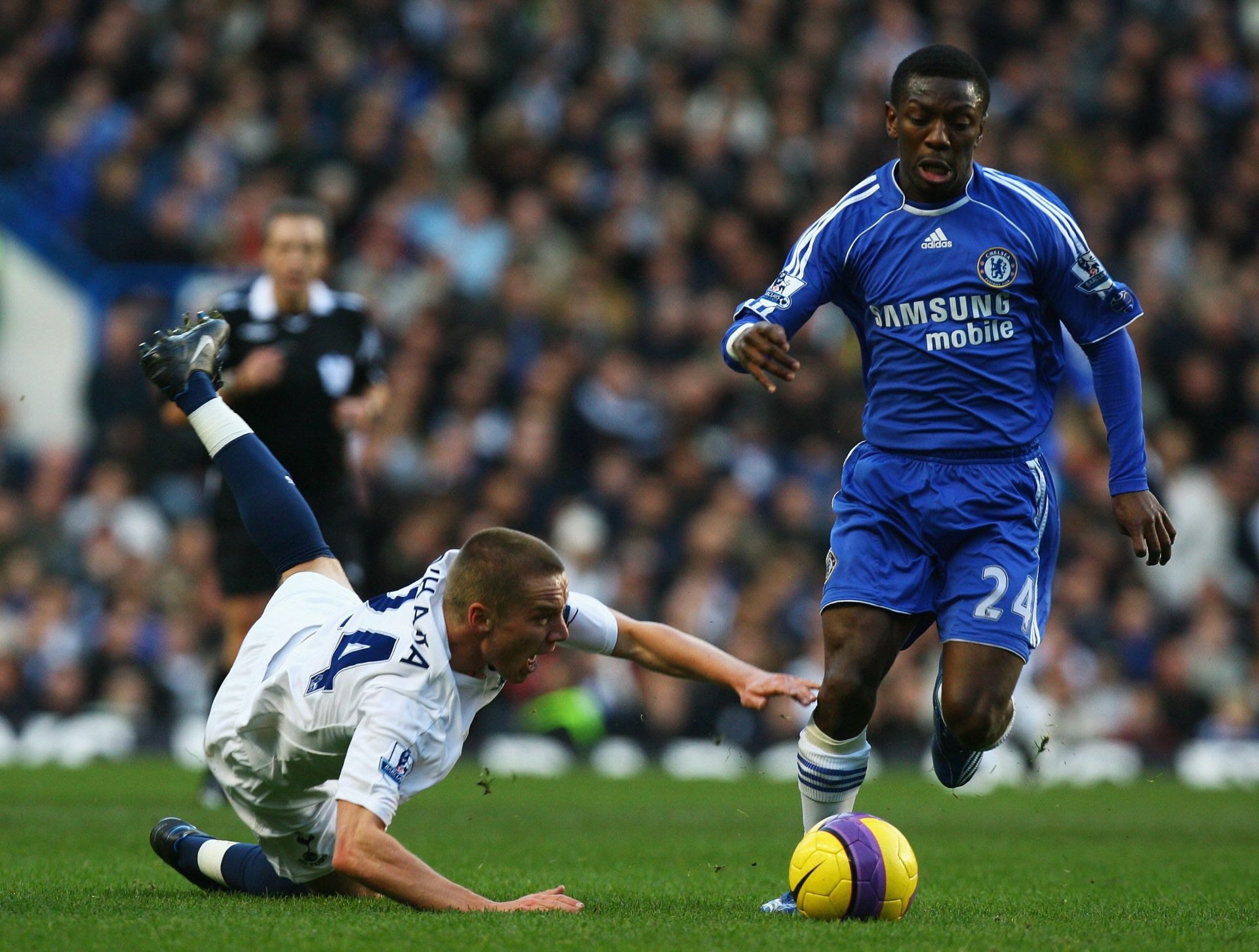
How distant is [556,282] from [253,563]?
22.6 feet

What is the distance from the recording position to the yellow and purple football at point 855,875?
4.87 meters

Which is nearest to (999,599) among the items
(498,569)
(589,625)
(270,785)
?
(589,625)

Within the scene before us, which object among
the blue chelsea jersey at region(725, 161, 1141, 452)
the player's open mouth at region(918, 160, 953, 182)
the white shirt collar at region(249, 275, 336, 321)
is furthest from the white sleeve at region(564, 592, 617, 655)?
the white shirt collar at region(249, 275, 336, 321)

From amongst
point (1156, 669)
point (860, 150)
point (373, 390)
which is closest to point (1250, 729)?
point (1156, 669)

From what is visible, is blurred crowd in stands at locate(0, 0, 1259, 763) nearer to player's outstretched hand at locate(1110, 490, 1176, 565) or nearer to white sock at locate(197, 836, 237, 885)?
white sock at locate(197, 836, 237, 885)

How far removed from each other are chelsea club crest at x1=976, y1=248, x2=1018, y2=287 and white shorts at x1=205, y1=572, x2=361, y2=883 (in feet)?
7.40

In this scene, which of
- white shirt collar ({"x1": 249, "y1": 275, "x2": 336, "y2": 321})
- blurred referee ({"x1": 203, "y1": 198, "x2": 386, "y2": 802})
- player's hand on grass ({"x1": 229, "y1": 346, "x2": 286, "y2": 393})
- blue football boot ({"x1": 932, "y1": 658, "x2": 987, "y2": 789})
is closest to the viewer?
blue football boot ({"x1": 932, "y1": 658, "x2": 987, "y2": 789})

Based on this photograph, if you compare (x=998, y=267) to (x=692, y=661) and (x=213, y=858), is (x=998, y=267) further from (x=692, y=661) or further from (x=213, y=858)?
(x=213, y=858)

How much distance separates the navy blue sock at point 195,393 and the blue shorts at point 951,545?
2.19 meters

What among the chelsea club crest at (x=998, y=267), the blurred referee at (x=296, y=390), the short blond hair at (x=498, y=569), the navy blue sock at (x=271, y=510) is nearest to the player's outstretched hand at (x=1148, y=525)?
the chelsea club crest at (x=998, y=267)

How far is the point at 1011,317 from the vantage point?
5.48 meters

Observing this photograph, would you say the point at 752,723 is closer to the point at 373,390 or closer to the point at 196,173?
the point at 373,390

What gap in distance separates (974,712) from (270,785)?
2144mm

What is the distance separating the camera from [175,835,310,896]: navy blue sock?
17.8 ft
